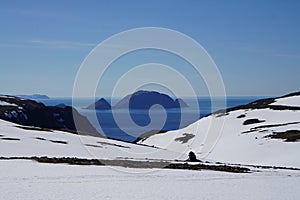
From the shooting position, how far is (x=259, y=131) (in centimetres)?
8050

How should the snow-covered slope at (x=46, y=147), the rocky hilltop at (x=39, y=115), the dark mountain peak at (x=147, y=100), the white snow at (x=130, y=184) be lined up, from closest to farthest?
the white snow at (x=130, y=184) < the snow-covered slope at (x=46, y=147) < the rocky hilltop at (x=39, y=115) < the dark mountain peak at (x=147, y=100)

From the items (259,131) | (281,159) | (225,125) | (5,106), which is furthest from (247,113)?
(5,106)

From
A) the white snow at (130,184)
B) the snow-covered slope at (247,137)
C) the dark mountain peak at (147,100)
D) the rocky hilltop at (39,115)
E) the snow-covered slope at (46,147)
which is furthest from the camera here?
the dark mountain peak at (147,100)

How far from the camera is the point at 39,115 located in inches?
5861

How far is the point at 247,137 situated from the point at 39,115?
8922cm

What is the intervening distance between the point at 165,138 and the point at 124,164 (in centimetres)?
7409

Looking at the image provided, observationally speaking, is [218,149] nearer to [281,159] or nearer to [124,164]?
[281,159]

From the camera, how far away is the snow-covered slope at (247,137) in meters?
61.4

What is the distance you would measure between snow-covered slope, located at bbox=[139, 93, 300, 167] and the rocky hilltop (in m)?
25.0

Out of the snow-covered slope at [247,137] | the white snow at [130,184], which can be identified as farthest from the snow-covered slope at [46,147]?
the snow-covered slope at [247,137]

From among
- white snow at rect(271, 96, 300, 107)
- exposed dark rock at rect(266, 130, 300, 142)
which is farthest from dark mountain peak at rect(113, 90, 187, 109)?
exposed dark rock at rect(266, 130, 300, 142)

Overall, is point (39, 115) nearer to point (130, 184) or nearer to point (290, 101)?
point (290, 101)

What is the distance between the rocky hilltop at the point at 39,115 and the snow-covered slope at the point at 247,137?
2499cm

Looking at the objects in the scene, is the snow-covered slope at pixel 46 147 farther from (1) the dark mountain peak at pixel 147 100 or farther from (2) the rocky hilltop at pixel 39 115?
(1) the dark mountain peak at pixel 147 100
